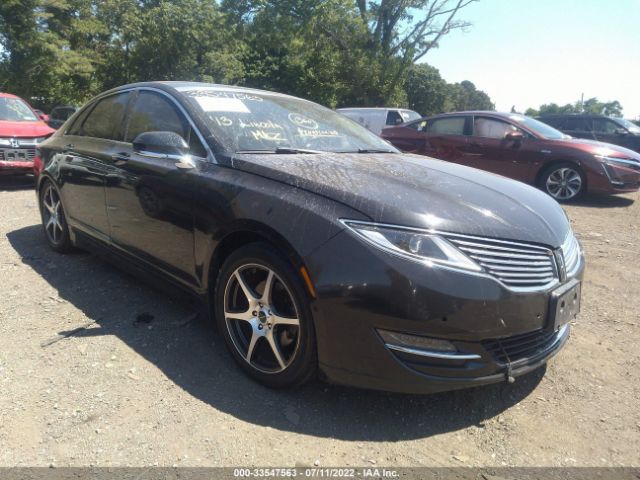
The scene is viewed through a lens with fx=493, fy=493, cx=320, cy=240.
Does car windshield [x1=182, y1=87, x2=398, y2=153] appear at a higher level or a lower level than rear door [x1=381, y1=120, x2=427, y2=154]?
higher

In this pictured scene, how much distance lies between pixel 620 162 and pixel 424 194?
22.9 feet

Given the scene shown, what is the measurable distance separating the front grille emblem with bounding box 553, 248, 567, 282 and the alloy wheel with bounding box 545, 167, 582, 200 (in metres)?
6.31

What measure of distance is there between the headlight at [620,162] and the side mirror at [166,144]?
716 cm

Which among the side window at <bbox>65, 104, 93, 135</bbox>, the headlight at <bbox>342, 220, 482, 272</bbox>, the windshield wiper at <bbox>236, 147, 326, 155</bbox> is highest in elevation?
the side window at <bbox>65, 104, 93, 135</bbox>

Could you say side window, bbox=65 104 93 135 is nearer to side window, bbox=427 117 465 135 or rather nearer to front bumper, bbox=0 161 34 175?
front bumper, bbox=0 161 34 175

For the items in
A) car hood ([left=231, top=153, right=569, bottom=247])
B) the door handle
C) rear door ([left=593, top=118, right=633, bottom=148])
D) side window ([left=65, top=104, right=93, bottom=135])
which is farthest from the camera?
rear door ([left=593, top=118, right=633, bottom=148])

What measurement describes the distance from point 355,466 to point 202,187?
164cm

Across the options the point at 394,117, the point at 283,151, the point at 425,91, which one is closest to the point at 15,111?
the point at 283,151

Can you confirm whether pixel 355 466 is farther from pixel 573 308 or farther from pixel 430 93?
pixel 430 93

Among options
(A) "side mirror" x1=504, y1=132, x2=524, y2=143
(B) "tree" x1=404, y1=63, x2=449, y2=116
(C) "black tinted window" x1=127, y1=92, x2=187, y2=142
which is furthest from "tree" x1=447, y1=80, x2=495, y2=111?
(C) "black tinted window" x1=127, y1=92, x2=187, y2=142

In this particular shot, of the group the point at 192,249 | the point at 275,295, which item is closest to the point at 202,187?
the point at 192,249

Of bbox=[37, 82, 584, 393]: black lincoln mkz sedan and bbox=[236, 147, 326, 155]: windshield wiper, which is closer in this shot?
bbox=[37, 82, 584, 393]: black lincoln mkz sedan

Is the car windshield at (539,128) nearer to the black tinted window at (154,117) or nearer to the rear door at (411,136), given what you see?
the rear door at (411,136)

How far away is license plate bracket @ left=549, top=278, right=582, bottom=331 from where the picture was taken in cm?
224
